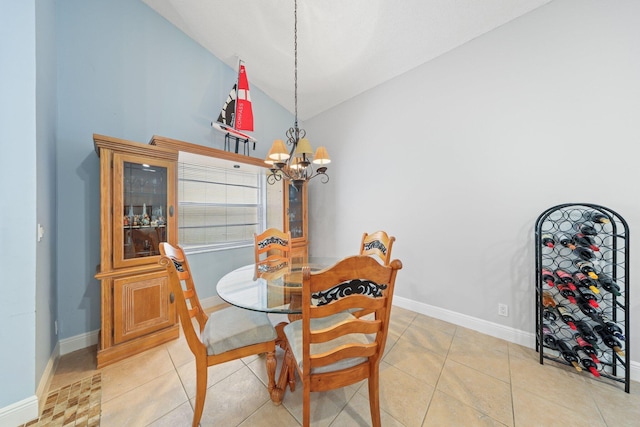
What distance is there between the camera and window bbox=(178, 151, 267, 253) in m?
2.79

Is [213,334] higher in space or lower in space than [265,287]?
lower

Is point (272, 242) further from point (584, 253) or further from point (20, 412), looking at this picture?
point (584, 253)

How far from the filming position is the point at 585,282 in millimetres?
Result: 1588

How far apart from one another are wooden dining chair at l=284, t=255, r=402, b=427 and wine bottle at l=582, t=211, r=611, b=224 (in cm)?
182

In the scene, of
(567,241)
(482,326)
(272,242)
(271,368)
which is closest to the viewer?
(271,368)

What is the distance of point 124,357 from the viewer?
5.98ft

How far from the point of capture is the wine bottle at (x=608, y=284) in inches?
58.3

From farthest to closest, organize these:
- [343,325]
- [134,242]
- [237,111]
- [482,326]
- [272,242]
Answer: [237,111], [272,242], [482,326], [134,242], [343,325]

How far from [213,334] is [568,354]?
2.62 metres

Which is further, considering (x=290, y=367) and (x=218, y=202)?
(x=218, y=202)

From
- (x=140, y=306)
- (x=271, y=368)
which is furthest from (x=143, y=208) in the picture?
(x=271, y=368)

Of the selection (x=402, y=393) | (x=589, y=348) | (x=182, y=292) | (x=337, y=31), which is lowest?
(x=402, y=393)

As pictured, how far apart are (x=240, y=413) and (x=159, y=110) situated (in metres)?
2.98

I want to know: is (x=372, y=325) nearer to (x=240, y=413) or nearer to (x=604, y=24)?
(x=240, y=413)
